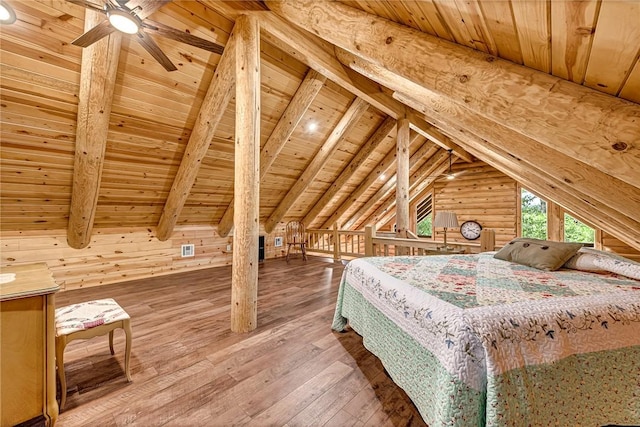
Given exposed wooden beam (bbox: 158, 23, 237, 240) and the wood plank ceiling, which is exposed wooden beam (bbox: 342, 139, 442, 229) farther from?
exposed wooden beam (bbox: 158, 23, 237, 240)

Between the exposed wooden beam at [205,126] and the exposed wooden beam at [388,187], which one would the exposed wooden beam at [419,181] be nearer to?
the exposed wooden beam at [388,187]

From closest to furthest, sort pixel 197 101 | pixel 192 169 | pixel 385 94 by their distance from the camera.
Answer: pixel 197 101 → pixel 192 169 → pixel 385 94

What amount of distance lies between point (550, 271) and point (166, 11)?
4111 millimetres

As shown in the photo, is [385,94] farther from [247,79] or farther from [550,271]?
[550,271]

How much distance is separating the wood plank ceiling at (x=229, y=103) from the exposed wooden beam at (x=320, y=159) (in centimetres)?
3

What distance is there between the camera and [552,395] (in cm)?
102

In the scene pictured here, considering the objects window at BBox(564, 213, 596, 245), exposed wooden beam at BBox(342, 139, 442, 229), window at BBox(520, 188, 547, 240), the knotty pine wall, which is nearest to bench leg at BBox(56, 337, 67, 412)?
the knotty pine wall

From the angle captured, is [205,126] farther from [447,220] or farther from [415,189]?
[415,189]

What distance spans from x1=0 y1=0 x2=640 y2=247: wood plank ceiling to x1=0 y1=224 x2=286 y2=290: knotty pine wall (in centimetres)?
20

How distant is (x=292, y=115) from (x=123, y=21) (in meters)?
2.32

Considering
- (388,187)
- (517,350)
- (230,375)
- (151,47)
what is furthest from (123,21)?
(388,187)

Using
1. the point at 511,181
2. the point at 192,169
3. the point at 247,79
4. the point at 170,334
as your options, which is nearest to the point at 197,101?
the point at 192,169

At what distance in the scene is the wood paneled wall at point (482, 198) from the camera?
6.34m

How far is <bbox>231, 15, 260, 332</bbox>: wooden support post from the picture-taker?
2.37 metres
